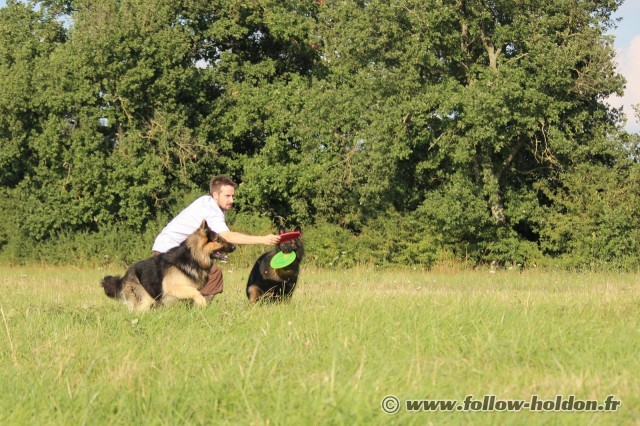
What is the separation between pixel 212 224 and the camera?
8.53 m

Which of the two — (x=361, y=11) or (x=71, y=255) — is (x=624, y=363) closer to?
(x=361, y=11)

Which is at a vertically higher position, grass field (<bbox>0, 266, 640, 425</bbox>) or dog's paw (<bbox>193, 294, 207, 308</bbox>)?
grass field (<bbox>0, 266, 640, 425</bbox>)

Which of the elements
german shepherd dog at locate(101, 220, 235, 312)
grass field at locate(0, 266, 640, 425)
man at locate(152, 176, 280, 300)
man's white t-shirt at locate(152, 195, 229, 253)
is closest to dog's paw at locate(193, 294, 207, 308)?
german shepherd dog at locate(101, 220, 235, 312)

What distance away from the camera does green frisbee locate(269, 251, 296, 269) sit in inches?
364

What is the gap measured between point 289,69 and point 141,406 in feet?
89.3

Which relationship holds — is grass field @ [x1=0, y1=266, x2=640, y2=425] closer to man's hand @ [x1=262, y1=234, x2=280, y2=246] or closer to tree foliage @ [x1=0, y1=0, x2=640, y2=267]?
man's hand @ [x1=262, y1=234, x2=280, y2=246]

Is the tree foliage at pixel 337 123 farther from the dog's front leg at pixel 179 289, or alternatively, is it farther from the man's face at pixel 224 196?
the dog's front leg at pixel 179 289

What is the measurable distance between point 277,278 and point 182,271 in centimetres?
130

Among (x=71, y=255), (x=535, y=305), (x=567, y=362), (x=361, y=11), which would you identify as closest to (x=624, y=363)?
(x=567, y=362)

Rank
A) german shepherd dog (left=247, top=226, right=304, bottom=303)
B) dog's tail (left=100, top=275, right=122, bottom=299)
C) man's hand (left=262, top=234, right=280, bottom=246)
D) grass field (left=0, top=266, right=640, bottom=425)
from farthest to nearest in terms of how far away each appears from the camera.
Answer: german shepherd dog (left=247, top=226, right=304, bottom=303)
dog's tail (left=100, top=275, right=122, bottom=299)
man's hand (left=262, top=234, right=280, bottom=246)
grass field (left=0, top=266, right=640, bottom=425)

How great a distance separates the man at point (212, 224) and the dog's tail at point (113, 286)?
57 centimetres

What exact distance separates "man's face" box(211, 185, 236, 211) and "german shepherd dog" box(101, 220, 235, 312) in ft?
1.42

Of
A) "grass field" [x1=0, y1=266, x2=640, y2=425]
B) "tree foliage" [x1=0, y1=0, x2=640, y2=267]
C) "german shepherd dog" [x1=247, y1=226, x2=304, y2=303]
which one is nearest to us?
"grass field" [x1=0, y1=266, x2=640, y2=425]

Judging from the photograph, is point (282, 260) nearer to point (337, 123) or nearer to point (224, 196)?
point (224, 196)
